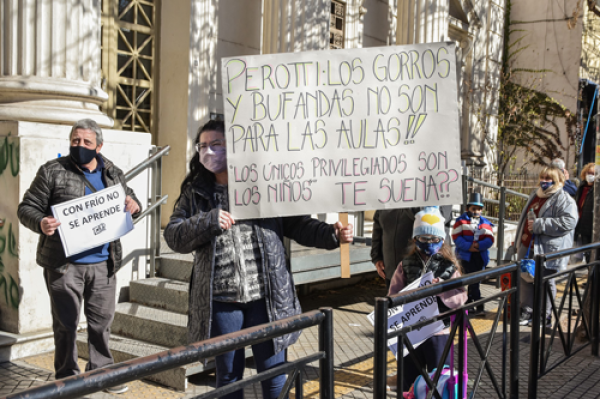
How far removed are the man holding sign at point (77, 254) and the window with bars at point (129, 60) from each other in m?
3.73

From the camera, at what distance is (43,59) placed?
5.29 meters

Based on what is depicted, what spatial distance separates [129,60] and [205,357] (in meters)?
6.61

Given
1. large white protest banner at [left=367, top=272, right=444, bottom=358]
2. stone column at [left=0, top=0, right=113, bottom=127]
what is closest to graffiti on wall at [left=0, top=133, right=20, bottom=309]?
stone column at [left=0, top=0, right=113, bottom=127]

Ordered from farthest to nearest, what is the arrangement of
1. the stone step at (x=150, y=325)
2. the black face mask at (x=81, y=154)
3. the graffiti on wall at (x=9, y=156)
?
the graffiti on wall at (x=9, y=156), the stone step at (x=150, y=325), the black face mask at (x=81, y=154)

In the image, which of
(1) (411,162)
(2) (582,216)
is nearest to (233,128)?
(1) (411,162)

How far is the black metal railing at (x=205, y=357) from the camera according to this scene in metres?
1.60

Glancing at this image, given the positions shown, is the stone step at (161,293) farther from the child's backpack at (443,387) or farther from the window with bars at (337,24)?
the window with bars at (337,24)

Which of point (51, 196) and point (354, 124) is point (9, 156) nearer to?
point (51, 196)

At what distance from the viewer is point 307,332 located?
6262mm

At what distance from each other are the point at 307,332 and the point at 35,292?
108 inches

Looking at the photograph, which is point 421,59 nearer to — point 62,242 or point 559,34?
point 62,242

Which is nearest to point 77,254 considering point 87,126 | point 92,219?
point 92,219

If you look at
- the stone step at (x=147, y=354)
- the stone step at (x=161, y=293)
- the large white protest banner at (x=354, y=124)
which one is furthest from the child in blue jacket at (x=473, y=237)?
the large white protest banner at (x=354, y=124)

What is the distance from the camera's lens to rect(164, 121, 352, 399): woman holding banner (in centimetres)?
286
